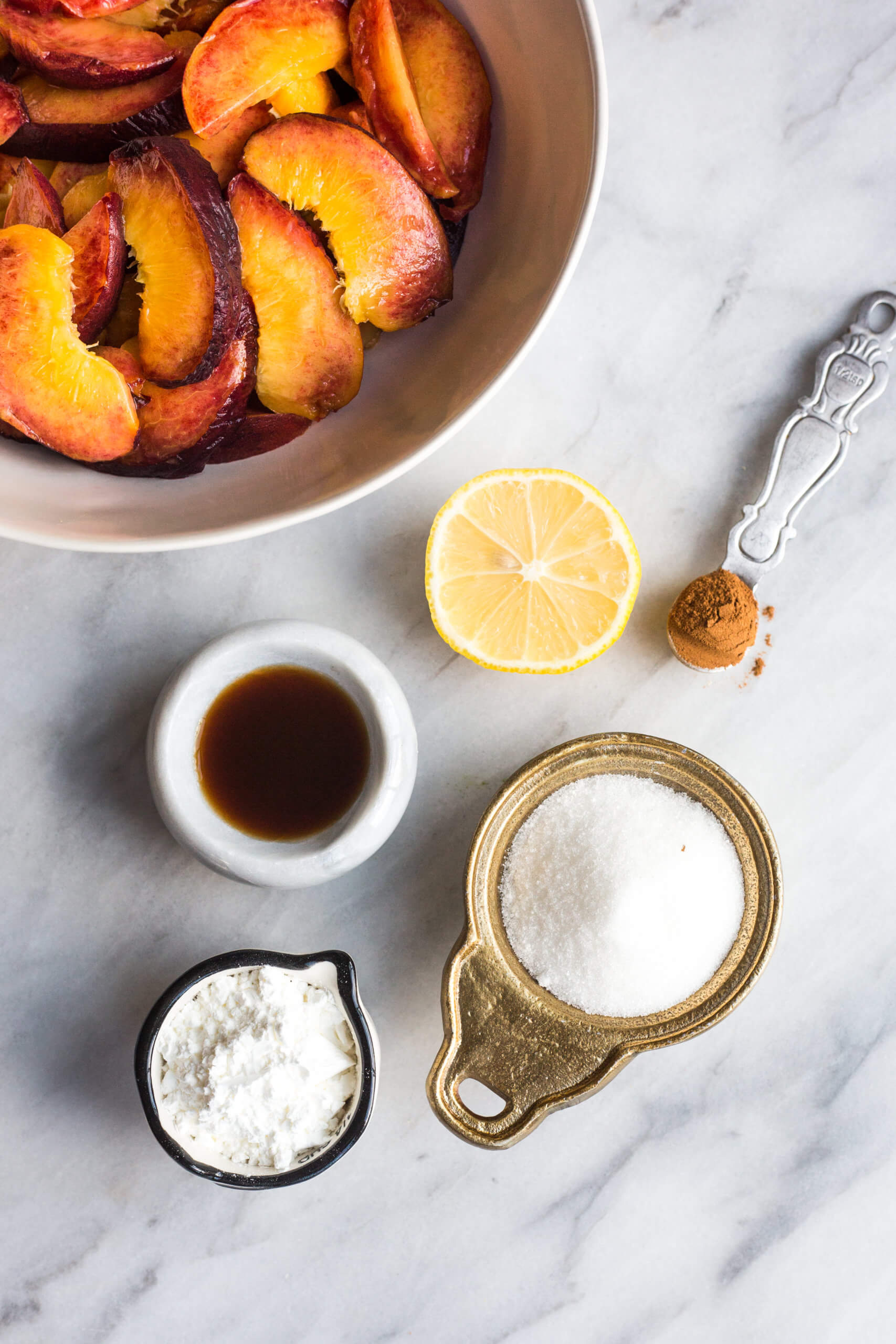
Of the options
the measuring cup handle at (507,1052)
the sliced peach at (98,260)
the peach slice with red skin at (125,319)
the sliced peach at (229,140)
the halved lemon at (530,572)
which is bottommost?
the measuring cup handle at (507,1052)

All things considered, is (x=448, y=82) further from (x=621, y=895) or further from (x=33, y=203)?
(x=621, y=895)

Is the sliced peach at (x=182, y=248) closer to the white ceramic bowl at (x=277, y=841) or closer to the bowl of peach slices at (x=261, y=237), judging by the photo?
the bowl of peach slices at (x=261, y=237)

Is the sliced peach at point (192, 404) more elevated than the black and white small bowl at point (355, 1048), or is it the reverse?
the sliced peach at point (192, 404)

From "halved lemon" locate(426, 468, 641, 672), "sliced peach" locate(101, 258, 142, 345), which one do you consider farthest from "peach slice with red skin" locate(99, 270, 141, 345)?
"halved lemon" locate(426, 468, 641, 672)

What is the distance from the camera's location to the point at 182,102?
75cm

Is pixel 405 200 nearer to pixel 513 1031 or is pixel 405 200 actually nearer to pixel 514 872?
pixel 514 872

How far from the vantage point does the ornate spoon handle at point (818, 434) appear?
102cm

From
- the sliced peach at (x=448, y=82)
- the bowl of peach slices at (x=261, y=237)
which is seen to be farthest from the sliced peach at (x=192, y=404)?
the sliced peach at (x=448, y=82)

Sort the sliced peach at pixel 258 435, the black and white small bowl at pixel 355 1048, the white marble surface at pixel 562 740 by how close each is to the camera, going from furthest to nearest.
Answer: the white marble surface at pixel 562 740, the black and white small bowl at pixel 355 1048, the sliced peach at pixel 258 435

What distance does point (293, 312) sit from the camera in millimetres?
758

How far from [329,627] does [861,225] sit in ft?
2.36

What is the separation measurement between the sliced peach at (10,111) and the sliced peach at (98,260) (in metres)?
0.08

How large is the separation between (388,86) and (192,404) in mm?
290

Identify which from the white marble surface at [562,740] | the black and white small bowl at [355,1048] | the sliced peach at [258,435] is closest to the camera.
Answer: the sliced peach at [258,435]
